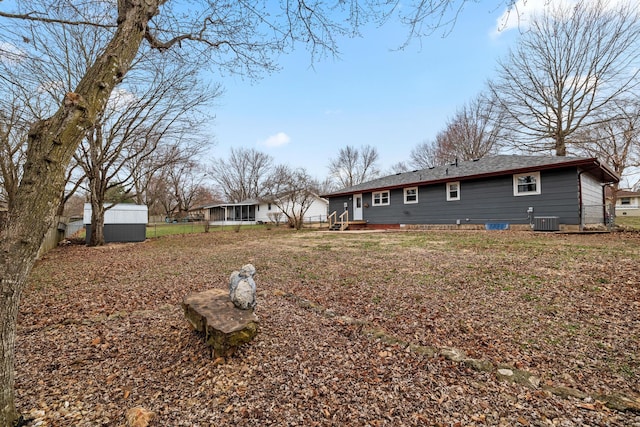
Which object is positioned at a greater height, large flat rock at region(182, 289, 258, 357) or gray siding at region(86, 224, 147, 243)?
gray siding at region(86, 224, 147, 243)

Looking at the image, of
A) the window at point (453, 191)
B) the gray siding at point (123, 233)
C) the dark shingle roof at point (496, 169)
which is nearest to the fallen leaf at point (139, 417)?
the dark shingle roof at point (496, 169)

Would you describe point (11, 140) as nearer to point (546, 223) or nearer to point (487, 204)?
point (487, 204)

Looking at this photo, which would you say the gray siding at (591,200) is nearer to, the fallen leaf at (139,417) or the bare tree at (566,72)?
the bare tree at (566,72)

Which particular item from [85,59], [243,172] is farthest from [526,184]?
[243,172]

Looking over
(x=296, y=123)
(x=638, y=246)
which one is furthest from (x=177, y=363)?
(x=296, y=123)

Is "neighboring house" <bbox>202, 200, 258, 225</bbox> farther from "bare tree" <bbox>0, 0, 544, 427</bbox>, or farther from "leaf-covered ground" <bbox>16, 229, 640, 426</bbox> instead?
"bare tree" <bbox>0, 0, 544, 427</bbox>

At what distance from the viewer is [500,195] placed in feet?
39.2

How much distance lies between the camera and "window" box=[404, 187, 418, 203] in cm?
1503

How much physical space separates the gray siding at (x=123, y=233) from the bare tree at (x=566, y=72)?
20.8m

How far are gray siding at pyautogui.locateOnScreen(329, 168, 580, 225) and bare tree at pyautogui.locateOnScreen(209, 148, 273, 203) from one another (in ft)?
87.8

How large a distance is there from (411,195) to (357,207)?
164 inches

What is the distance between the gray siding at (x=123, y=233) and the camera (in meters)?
12.8

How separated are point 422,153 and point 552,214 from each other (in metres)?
21.4

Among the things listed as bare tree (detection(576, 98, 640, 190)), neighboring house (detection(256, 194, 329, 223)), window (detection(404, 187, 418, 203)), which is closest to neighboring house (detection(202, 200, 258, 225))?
neighboring house (detection(256, 194, 329, 223))
